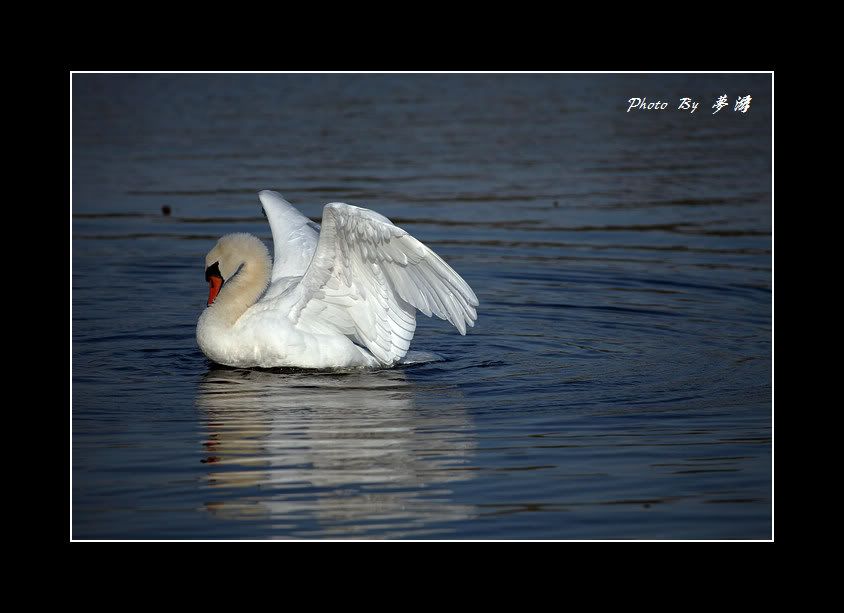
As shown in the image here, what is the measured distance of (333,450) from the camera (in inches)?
280

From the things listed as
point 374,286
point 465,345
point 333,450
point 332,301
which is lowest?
point 333,450

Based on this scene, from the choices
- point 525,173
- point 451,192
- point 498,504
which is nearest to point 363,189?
point 451,192

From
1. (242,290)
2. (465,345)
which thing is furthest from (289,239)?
(465,345)

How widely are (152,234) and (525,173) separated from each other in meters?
5.63

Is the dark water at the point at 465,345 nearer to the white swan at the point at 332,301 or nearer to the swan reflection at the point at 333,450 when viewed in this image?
the swan reflection at the point at 333,450

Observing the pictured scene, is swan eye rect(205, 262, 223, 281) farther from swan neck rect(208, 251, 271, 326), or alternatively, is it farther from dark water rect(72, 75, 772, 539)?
dark water rect(72, 75, 772, 539)

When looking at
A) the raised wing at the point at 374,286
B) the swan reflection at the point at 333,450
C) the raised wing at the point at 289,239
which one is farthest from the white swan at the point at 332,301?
the raised wing at the point at 289,239

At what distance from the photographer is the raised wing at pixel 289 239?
984 centimetres

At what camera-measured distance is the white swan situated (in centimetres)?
830

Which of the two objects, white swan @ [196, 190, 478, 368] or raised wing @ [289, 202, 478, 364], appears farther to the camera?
white swan @ [196, 190, 478, 368]

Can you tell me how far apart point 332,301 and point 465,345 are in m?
1.33

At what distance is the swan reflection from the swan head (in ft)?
2.75

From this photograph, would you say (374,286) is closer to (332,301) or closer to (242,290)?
(332,301)

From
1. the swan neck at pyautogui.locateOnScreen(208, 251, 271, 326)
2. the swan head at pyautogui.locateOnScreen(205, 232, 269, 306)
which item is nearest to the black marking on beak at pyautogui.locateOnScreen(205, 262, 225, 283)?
the swan head at pyautogui.locateOnScreen(205, 232, 269, 306)
